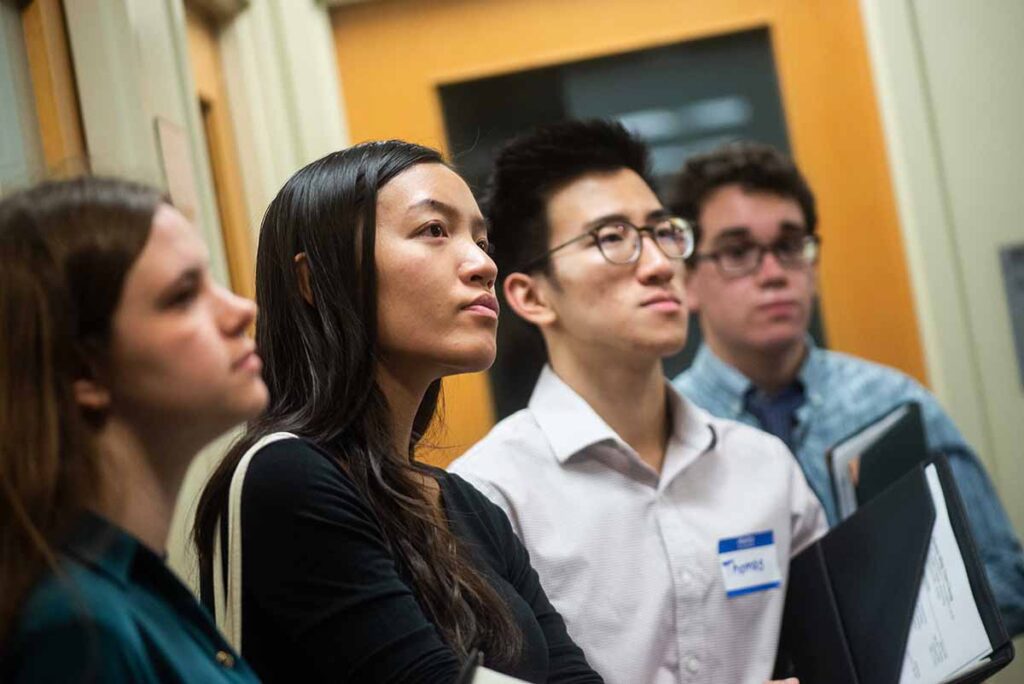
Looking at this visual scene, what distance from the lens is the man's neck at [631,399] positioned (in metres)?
2.02

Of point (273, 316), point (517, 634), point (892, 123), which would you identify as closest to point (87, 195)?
point (273, 316)

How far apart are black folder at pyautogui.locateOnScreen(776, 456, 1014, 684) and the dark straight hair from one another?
0.56 metres

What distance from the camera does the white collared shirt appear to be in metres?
1.77

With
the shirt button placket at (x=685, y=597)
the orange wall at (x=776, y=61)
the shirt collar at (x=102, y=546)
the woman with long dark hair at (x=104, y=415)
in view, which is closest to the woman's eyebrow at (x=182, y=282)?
the woman with long dark hair at (x=104, y=415)

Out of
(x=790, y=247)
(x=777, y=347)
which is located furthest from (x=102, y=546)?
(x=790, y=247)

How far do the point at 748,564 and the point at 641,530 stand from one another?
176 millimetres

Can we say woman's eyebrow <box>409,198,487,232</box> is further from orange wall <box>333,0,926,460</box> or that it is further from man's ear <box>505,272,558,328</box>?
orange wall <box>333,0,926,460</box>

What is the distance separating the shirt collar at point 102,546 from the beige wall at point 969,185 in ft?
7.34

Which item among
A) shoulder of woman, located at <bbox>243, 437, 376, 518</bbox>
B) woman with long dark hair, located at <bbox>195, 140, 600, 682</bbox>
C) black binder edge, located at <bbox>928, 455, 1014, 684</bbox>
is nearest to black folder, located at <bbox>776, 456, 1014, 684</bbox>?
black binder edge, located at <bbox>928, 455, 1014, 684</bbox>

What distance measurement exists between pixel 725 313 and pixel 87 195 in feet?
5.88

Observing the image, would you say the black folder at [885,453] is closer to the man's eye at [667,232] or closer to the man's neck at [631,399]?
the man's neck at [631,399]

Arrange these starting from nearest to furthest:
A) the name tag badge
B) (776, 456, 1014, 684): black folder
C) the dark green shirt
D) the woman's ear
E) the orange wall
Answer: the dark green shirt, the woman's ear, (776, 456, 1014, 684): black folder, the name tag badge, the orange wall

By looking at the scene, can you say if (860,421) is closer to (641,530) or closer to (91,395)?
(641,530)

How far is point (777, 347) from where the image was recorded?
2480 mm
